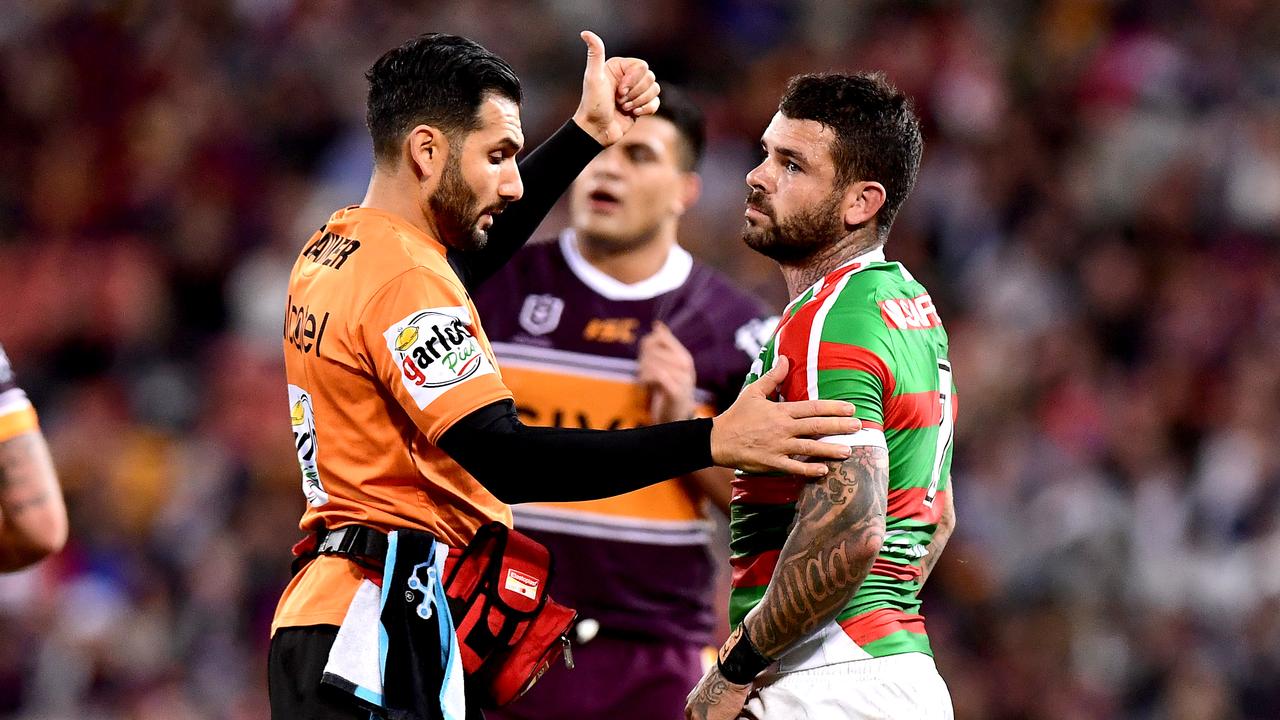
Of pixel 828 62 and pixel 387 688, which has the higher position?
pixel 387 688

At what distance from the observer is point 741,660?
12.6 ft

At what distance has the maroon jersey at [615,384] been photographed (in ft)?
18.0

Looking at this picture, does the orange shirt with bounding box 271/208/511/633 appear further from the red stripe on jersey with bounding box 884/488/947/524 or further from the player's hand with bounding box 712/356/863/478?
the red stripe on jersey with bounding box 884/488/947/524

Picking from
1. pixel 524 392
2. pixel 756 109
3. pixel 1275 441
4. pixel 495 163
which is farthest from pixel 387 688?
pixel 756 109

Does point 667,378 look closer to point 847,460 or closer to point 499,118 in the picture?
point 499,118

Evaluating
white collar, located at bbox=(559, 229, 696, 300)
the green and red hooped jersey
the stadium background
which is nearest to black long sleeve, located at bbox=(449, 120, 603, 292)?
white collar, located at bbox=(559, 229, 696, 300)

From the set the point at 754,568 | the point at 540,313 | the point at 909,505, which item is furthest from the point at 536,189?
the point at 909,505

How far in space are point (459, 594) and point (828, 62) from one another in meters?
8.56

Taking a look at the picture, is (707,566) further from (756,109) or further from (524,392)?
(756,109)

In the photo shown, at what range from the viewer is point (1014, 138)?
11.5 m

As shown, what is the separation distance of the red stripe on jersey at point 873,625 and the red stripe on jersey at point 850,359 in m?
0.54

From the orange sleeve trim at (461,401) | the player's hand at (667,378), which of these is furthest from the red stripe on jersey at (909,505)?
the player's hand at (667,378)

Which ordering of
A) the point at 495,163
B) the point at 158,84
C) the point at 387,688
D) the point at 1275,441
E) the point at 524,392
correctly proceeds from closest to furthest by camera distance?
the point at 387,688
the point at 495,163
the point at 524,392
the point at 1275,441
the point at 158,84

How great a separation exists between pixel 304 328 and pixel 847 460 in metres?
1.30
